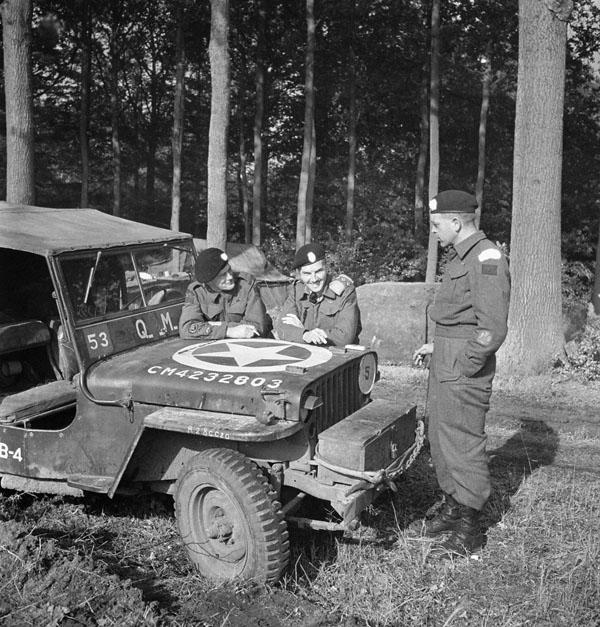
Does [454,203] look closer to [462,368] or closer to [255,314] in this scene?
[462,368]

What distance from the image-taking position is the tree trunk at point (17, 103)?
1074 centimetres

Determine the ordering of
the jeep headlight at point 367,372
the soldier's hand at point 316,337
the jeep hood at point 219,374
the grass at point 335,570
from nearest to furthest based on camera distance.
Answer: the grass at point 335,570, the jeep hood at point 219,374, the jeep headlight at point 367,372, the soldier's hand at point 316,337

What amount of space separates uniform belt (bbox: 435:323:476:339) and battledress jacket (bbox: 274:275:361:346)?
36.9 inches

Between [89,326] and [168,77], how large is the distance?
26270 millimetres

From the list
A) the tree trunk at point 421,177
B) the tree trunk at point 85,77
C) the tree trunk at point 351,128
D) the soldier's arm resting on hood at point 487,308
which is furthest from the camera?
the tree trunk at point 85,77

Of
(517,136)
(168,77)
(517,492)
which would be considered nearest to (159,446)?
(517,492)

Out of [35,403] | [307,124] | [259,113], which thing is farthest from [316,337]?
[259,113]

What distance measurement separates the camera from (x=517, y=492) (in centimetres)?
479

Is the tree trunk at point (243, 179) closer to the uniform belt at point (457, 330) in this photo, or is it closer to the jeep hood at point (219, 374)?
the jeep hood at point (219, 374)

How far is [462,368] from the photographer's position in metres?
3.83

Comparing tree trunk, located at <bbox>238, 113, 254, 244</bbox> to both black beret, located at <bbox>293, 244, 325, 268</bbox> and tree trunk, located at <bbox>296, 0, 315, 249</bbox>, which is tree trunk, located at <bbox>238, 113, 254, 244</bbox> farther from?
black beret, located at <bbox>293, 244, 325, 268</bbox>

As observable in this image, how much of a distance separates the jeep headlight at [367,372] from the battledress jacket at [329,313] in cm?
49

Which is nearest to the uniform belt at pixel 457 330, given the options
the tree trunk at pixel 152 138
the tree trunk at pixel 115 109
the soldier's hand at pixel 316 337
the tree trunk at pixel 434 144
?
the soldier's hand at pixel 316 337

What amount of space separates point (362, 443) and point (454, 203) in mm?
1366
